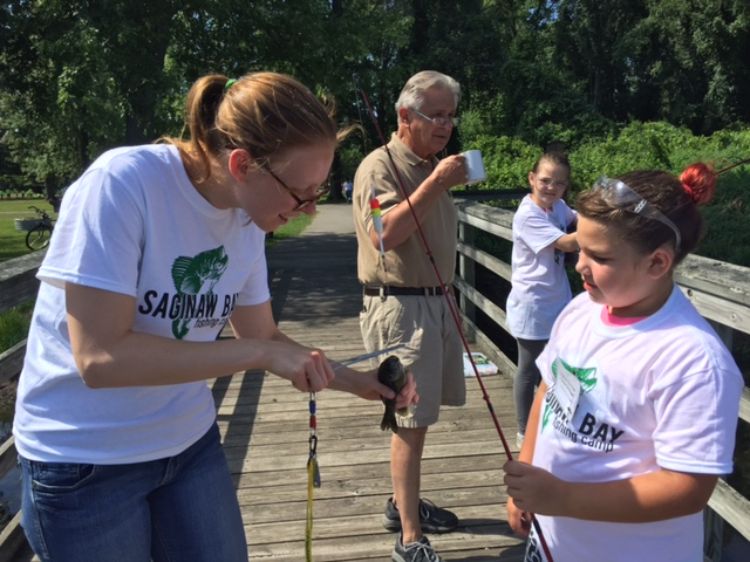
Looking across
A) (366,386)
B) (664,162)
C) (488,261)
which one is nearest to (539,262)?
(488,261)

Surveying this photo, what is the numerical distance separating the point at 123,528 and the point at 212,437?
36 centimetres

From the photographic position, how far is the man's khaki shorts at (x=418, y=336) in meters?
2.97

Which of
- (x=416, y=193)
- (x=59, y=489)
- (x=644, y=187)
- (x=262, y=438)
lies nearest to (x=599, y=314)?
(x=644, y=187)

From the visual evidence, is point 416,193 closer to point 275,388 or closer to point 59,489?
point 59,489

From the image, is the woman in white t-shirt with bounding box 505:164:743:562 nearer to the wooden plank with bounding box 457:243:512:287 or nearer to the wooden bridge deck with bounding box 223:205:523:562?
the wooden bridge deck with bounding box 223:205:523:562

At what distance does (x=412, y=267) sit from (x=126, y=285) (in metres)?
1.63

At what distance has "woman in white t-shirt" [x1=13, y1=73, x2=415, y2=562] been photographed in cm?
146

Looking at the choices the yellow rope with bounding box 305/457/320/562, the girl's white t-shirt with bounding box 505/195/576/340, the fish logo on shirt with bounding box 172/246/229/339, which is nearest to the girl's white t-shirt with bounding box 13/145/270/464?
the fish logo on shirt with bounding box 172/246/229/339

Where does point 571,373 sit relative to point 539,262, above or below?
above

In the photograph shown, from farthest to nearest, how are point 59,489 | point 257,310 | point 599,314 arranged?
1. point 257,310
2. point 599,314
3. point 59,489

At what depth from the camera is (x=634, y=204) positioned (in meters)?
1.65

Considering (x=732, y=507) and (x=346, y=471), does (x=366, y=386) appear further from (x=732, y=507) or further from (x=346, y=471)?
(x=346, y=471)

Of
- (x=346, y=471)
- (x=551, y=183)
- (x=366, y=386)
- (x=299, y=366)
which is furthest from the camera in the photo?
(x=346, y=471)

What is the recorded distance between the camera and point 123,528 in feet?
5.44
